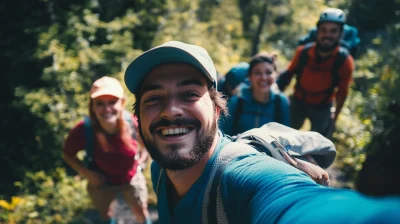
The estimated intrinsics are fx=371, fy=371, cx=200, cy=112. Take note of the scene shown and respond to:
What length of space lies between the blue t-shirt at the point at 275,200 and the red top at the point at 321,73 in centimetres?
323

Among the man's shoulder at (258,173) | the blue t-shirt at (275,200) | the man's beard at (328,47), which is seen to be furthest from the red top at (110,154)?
the man's beard at (328,47)

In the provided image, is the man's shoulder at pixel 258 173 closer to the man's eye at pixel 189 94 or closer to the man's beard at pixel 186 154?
the man's beard at pixel 186 154

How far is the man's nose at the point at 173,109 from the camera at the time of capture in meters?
1.77

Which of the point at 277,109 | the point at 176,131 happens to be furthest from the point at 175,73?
the point at 277,109

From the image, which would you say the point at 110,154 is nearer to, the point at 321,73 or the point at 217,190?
the point at 217,190

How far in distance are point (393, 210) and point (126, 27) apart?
23.2ft

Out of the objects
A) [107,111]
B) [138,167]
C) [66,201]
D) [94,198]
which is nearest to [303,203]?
[107,111]

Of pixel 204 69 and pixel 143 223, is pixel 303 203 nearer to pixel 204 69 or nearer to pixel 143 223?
pixel 204 69

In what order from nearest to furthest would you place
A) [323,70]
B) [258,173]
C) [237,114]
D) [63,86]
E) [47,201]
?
[258,173] → [237,114] → [323,70] → [47,201] → [63,86]

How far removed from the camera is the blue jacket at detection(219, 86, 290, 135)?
3771 millimetres

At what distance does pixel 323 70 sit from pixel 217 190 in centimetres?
359

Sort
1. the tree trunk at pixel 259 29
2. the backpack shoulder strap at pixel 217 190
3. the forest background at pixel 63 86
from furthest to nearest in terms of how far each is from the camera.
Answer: the tree trunk at pixel 259 29
the forest background at pixel 63 86
the backpack shoulder strap at pixel 217 190

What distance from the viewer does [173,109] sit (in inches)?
69.6

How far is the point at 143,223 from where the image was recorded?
4488mm
